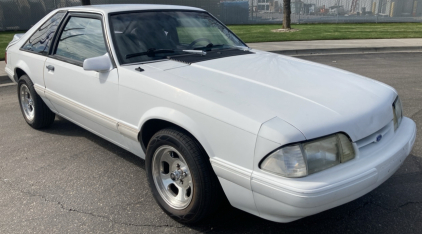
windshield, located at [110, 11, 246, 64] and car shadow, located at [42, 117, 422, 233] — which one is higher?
windshield, located at [110, 11, 246, 64]

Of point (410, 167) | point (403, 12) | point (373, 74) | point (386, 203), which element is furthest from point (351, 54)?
point (403, 12)

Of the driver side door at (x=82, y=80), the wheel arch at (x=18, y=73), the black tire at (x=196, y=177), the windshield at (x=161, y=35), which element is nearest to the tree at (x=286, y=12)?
the windshield at (x=161, y=35)

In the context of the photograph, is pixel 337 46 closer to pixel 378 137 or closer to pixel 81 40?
pixel 81 40

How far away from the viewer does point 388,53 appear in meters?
11.9

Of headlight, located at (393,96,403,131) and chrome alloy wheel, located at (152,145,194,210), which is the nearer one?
chrome alloy wheel, located at (152,145,194,210)

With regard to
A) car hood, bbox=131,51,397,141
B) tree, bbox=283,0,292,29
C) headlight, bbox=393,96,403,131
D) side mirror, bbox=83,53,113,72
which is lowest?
tree, bbox=283,0,292,29

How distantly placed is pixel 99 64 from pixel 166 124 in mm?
862

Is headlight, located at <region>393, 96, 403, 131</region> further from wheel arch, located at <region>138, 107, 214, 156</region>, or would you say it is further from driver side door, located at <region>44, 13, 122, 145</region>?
driver side door, located at <region>44, 13, 122, 145</region>

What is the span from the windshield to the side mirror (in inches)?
4.5

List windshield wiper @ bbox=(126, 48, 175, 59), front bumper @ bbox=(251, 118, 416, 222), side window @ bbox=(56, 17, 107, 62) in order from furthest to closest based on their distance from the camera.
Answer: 1. side window @ bbox=(56, 17, 107, 62)
2. windshield wiper @ bbox=(126, 48, 175, 59)
3. front bumper @ bbox=(251, 118, 416, 222)

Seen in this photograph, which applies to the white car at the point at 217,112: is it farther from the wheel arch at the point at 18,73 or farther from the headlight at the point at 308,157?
the wheel arch at the point at 18,73

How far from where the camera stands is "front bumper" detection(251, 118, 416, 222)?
89.4 inches

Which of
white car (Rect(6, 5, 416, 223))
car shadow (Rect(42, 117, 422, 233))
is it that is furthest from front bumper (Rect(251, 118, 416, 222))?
car shadow (Rect(42, 117, 422, 233))

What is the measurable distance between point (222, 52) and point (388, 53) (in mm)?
9611
